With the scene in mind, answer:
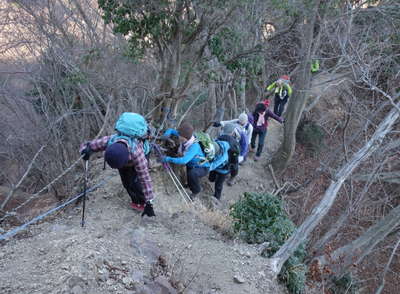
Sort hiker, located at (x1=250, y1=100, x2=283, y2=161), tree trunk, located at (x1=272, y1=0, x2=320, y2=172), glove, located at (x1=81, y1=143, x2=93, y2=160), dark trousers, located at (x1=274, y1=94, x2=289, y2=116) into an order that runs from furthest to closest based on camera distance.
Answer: dark trousers, located at (x1=274, y1=94, x2=289, y2=116) < tree trunk, located at (x1=272, y1=0, x2=320, y2=172) < hiker, located at (x1=250, y1=100, x2=283, y2=161) < glove, located at (x1=81, y1=143, x2=93, y2=160)

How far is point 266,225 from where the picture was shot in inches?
213

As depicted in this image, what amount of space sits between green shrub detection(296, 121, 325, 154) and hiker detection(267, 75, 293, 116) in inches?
127

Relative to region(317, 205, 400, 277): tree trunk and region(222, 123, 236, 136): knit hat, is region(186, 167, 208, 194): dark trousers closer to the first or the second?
region(222, 123, 236, 136): knit hat

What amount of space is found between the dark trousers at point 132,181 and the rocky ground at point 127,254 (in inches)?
12.8

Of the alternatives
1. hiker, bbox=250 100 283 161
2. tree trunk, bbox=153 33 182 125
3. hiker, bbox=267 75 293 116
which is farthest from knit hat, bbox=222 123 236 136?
hiker, bbox=267 75 293 116

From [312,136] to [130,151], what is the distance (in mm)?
11298

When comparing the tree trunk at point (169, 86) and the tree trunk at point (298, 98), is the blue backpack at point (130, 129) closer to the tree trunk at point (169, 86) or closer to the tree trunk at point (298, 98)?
the tree trunk at point (169, 86)

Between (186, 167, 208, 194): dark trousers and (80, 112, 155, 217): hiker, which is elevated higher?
(80, 112, 155, 217): hiker

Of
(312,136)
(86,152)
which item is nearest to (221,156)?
(86,152)

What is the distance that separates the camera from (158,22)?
623 cm

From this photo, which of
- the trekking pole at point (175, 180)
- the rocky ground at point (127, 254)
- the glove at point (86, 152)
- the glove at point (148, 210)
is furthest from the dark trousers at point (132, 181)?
the trekking pole at point (175, 180)

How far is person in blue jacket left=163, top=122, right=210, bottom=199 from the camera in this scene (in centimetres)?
582

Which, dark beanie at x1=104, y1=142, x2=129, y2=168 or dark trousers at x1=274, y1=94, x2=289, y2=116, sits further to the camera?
dark trousers at x1=274, y1=94, x2=289, y2=116

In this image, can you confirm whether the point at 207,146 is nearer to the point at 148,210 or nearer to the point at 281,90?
the point at 148,210
